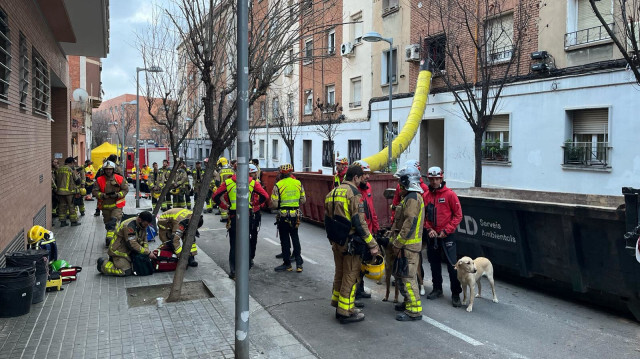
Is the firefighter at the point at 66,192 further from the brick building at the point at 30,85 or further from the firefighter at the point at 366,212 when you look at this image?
the firefighter at the point at 366,212

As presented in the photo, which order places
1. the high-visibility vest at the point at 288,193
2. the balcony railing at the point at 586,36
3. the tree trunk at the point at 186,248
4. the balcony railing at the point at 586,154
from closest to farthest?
the tree trunk at the point at 186,248, the high-visibility vest at the point at 288,193, the balcony railing at the point at 586,36, the balcony railing at the point at 586,154

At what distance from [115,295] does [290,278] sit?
275 centimetres

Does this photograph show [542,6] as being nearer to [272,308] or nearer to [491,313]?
[491,313]

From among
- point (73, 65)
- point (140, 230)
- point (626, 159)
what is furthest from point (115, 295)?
point (73, 65)

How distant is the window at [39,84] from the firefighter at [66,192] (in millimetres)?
2094

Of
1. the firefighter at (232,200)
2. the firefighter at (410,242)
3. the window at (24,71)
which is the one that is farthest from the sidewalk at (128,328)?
the window at (24,71)

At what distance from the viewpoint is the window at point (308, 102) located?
1178 inches

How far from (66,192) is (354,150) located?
14910 mm

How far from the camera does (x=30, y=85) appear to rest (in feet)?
31.0

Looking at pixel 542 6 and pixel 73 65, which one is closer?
pixel 542 6

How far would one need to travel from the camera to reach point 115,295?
690 centimetres

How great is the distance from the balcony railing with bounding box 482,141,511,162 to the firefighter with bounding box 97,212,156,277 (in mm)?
12323

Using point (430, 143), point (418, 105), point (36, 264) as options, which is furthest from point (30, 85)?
point (430, 143)

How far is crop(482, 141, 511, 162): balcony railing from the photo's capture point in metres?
16.3
